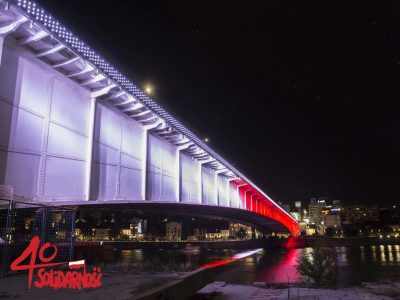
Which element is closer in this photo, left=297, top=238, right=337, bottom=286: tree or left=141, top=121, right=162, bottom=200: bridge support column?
left=297, top=238, right=337, bottom=286: tree

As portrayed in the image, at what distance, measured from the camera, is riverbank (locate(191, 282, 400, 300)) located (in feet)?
40.7

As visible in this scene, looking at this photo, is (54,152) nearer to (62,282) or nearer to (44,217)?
(44,217)

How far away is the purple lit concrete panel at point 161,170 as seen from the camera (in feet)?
79.3

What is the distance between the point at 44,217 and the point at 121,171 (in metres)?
6.24

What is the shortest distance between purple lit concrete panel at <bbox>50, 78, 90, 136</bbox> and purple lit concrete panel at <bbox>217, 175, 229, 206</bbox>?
23.9 metres

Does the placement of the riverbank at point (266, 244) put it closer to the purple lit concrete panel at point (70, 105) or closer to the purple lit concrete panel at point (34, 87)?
the purple lit concrete panel at point (70, 105)

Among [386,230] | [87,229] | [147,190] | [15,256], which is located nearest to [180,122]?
[147,190]

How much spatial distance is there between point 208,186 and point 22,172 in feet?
76.1

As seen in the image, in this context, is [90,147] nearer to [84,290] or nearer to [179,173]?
[84,290]

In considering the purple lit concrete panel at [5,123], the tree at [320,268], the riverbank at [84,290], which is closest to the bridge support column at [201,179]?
the tree at [320,268]

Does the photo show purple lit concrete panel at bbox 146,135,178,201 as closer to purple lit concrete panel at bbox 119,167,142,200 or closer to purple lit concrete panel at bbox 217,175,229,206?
purple lit concrete panel at bbox 119,167,142,200

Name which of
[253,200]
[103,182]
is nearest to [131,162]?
[103,182]

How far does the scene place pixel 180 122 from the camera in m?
24.1

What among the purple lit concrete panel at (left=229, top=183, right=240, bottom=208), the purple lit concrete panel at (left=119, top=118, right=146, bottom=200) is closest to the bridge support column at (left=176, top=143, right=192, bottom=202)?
the purple lit concrete panel at (left=119, top=118, right=146, bottom=200)
